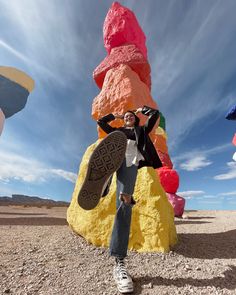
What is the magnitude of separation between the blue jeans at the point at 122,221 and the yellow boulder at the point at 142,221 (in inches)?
41.2

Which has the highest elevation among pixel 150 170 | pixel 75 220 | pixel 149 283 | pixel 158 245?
pixel 150 170

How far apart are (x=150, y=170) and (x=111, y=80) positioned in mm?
3444

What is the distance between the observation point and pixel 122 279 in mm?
2301

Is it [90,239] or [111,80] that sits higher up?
[111,80]

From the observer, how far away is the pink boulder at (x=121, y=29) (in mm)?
7973

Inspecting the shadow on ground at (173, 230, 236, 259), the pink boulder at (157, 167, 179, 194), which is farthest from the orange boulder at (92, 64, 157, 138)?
the pink boulder at (157, 167, 179, 194)

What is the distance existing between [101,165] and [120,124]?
3.13m

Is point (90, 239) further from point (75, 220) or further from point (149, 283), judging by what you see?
point (149, 283)

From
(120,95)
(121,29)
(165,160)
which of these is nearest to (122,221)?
(120,95)

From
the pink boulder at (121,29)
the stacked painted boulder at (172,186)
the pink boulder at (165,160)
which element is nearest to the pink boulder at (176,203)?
the stacked painted boulder at (172,186)

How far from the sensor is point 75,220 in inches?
175

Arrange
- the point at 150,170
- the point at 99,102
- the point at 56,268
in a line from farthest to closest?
the point at 99,102 → the point at 150,170 → the point at 56,268

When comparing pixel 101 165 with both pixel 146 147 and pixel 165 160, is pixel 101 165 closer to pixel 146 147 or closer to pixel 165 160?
pixel 146 147

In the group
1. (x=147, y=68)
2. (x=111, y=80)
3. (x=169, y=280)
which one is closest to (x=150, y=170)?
(x=169, y=280)
